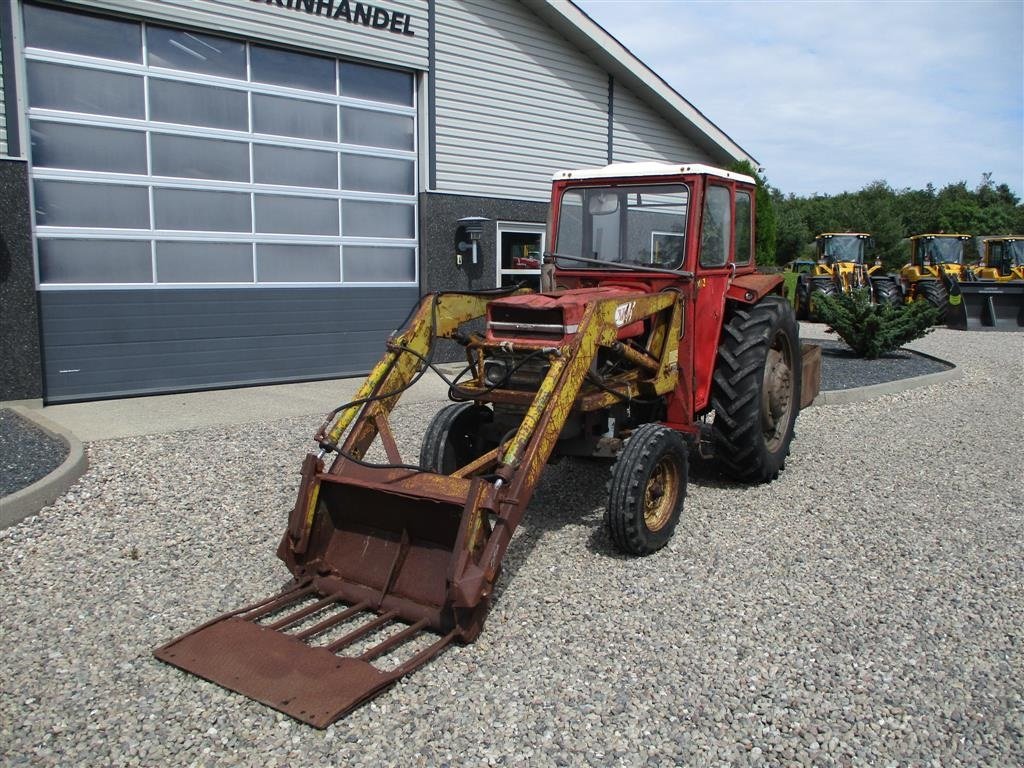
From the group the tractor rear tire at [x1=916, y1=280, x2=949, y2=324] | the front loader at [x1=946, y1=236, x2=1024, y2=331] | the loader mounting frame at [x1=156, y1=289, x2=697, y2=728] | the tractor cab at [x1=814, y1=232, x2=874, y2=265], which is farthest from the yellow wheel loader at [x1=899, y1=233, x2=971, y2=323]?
the loader mounting frame at [x1=156, y1=289, x2=697, y2=728]

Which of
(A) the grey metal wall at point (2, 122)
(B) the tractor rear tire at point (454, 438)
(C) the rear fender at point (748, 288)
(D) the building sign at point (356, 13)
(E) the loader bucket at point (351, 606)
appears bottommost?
(E) the loader bucket at point (351, 606)

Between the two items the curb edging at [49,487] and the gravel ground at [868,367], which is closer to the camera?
the curb edging at [49,487]

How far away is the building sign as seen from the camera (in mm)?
10227

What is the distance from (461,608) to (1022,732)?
221 centimetres

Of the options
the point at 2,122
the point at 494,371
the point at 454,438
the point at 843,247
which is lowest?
the point at 454,438

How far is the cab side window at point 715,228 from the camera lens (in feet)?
19.1

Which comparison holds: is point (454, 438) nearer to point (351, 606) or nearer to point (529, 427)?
point (529, 427)

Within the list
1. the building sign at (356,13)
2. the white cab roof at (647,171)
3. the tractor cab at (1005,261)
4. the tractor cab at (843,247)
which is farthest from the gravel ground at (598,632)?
the tractor cab at (1005,261)

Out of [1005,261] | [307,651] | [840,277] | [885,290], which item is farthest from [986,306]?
[307,651]

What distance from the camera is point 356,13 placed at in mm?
10664

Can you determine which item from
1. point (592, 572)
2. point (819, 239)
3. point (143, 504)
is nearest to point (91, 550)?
point (143, 504)

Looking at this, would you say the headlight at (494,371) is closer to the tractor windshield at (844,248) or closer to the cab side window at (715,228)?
the cab side window at (715,228)

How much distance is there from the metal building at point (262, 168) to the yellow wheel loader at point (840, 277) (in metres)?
9.98

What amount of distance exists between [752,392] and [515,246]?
749 cm
